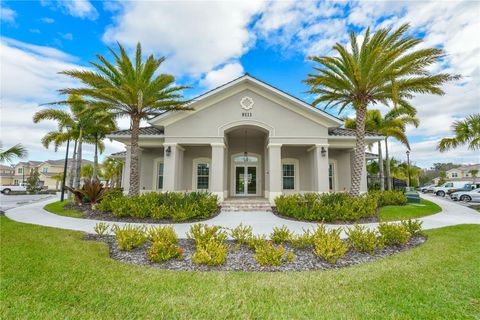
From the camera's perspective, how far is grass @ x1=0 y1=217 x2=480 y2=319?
2910 millimetres

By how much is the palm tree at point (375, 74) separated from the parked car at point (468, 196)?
617 inches

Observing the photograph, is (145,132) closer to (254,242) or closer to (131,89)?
(131,89)

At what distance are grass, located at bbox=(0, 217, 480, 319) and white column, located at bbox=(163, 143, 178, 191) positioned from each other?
780 cm

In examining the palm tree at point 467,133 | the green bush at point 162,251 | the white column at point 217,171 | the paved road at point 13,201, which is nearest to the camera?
the green bush at point 162,251

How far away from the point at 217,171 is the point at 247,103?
4.61 meters

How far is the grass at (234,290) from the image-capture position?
115 inches

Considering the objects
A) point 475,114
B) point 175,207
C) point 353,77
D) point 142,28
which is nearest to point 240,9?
point 142,28

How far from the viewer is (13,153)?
11.5 meters

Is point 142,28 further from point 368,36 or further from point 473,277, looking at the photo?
point 473,277

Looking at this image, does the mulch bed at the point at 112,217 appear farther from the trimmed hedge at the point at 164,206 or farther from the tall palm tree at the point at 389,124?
the tall palm tree at the point at 389,124

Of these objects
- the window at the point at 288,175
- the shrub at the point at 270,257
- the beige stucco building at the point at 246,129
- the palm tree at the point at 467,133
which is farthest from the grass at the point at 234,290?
the palm tree at the point at 467,133

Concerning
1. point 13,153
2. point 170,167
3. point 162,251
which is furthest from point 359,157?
point 13,153

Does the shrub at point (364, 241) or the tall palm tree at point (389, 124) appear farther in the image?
the tall palm tree at point (389, 124)

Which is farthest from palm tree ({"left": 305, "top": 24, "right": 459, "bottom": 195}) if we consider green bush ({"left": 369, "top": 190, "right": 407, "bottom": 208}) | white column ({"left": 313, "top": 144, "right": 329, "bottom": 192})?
green bush ({"left": 369, "top": 190, "right": 407, "bottom": 208})
